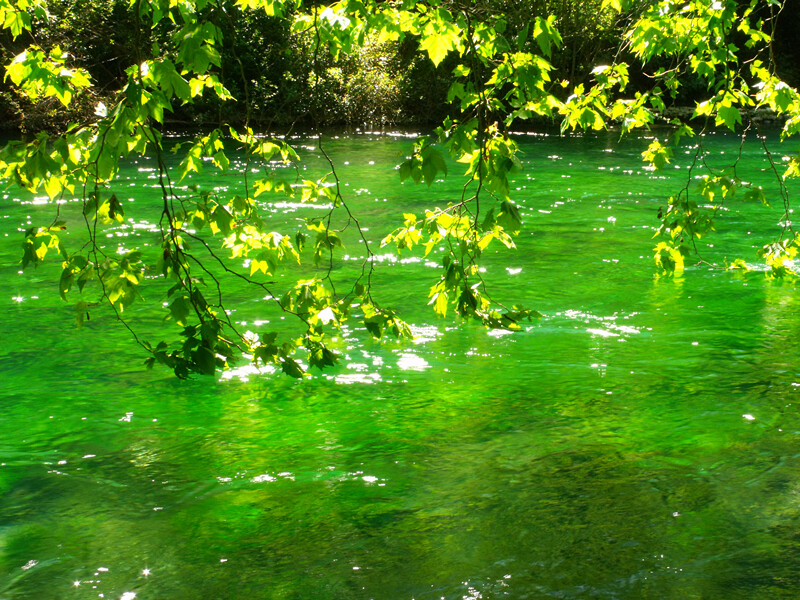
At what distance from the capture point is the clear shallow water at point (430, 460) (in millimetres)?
3887

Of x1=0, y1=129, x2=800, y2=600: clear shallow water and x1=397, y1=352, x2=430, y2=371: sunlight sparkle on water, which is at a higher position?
x1=397, y1=352, x2=430, y2=371: sunlight sparkle on water

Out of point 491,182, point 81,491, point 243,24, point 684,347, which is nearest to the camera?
point 491,182

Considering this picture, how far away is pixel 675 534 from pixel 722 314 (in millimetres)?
4117

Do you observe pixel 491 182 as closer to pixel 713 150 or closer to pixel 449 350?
pixel 449 350

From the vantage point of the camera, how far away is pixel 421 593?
3.71 meters

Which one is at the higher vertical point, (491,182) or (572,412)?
(491,182)

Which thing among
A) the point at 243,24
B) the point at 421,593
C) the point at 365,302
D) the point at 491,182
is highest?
the point at 243,24

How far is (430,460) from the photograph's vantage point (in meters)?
5.00

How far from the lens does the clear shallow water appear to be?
3887 mm

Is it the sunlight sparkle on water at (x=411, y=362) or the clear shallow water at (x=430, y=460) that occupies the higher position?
the sunlight sparkle on water at (x=411, y=362)

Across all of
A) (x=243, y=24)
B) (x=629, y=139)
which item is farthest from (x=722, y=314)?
(x=243, y=24)

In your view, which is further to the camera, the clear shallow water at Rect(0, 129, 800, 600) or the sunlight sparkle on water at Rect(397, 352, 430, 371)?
the sunlight sparkle on water at Rect(397, 352, 430, 371)

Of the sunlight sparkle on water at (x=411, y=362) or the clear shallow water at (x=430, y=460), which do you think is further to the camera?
the sunlight sparkle on water at (x=411, y=362)

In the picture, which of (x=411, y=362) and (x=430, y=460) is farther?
(x=411, y=362)
